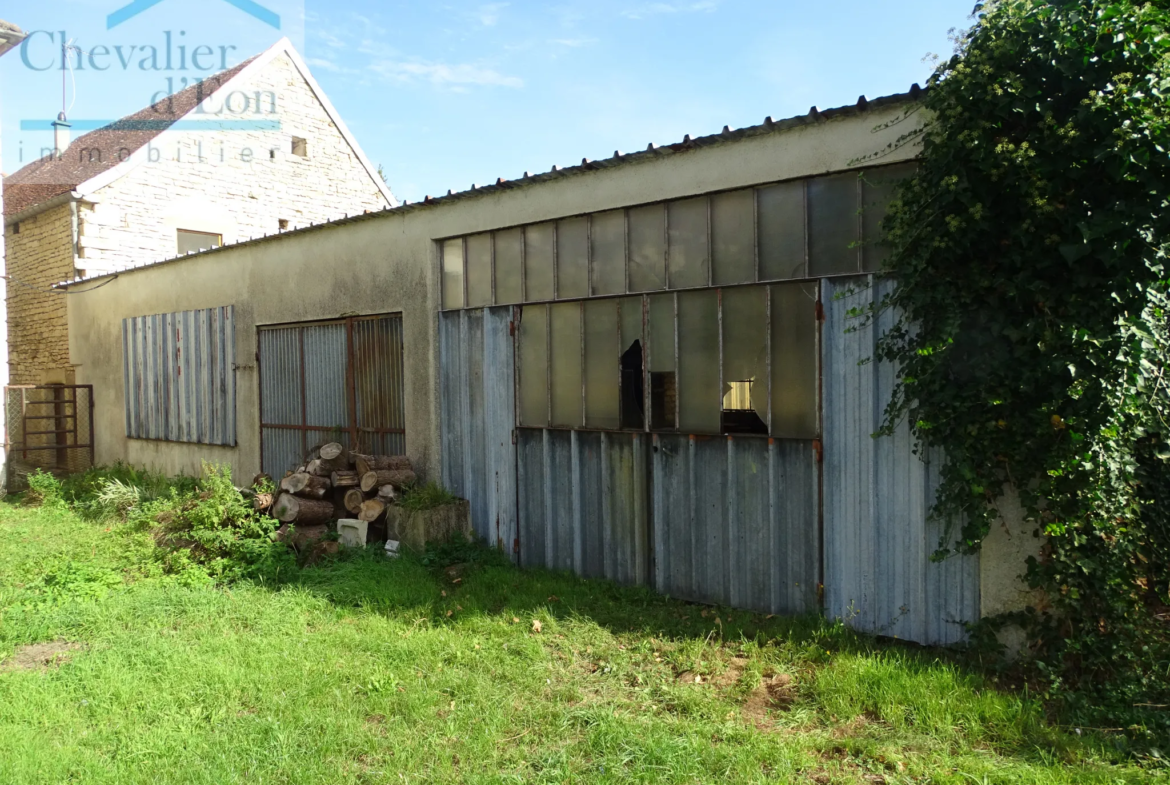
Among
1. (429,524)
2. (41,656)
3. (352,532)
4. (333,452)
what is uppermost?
(333,452)

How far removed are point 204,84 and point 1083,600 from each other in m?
20.0

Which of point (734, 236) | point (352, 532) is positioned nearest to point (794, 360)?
point (734, 236)

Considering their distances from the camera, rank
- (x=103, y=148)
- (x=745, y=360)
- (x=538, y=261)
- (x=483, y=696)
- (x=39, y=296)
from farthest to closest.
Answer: (x=103, y=148) → (x=39, y=296) → (x=538, y=261) → (x=745, y=360) → (x=483, y=696)

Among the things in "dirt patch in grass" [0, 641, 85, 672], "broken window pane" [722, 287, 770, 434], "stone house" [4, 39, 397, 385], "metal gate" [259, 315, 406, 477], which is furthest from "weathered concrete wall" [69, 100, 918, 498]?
"dirt patch in grass" [0, 641, 85, 672]

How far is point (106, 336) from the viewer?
14.2m

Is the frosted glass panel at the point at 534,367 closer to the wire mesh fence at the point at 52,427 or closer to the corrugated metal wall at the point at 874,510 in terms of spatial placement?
the corrugated metal wall at the point at 874,510

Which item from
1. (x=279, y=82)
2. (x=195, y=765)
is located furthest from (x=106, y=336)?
(x=195, y=765)

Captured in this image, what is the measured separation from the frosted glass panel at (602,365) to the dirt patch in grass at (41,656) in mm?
4628

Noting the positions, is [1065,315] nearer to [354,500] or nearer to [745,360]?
[745,360]

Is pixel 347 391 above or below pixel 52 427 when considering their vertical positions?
above

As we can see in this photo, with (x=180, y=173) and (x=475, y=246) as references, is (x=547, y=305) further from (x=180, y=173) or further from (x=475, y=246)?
(x=180, y=173)

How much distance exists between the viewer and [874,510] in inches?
215

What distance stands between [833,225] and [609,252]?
7.09 ft

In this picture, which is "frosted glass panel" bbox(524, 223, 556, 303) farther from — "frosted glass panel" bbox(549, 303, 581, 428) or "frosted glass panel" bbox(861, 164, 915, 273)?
"frosted glass panel" bbox(861, 164, 915, 273)
